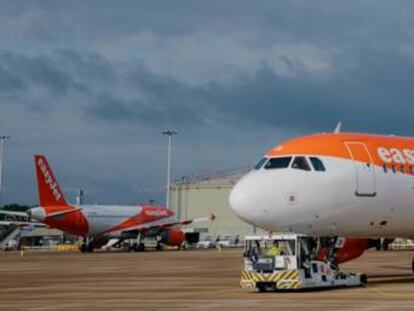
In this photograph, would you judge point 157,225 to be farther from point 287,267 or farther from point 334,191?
point 334,191

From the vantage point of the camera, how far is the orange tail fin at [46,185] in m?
73.6

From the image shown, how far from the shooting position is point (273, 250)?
25719 mm

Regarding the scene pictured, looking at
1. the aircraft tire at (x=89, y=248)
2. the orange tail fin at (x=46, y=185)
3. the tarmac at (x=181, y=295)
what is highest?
the orange tail fin at (x=46, y=185)

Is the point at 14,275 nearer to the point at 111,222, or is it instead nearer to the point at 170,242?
the point at 111,222

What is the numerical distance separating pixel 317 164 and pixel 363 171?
1.57 metres

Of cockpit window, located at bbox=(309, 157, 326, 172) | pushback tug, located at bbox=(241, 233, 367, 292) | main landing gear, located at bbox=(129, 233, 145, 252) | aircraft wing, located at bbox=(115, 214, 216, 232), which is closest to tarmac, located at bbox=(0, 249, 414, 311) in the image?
pushback tug, located at bbox=(241, 233, 367, 292)

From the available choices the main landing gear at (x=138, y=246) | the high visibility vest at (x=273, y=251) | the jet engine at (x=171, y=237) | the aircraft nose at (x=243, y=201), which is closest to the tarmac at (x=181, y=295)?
the high visibility vest at (x=273, y=251)

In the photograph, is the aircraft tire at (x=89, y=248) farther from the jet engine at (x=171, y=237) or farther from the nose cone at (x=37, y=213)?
the nose cone at (x=37, y=213)

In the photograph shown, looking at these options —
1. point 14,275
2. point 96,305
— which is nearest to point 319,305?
point 96,305

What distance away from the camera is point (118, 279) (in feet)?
106

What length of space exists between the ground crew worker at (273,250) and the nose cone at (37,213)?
49.7m

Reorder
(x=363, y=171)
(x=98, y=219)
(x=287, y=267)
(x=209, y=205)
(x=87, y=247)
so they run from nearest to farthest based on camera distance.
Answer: (x=287, y=267), (x=363, y=171), (x=98, y=219), (x=87, y=247), (x=209, y=205)

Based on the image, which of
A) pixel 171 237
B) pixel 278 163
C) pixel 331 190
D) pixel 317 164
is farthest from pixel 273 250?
pixel 171 237

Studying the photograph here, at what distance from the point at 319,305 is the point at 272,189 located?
6129 mm
